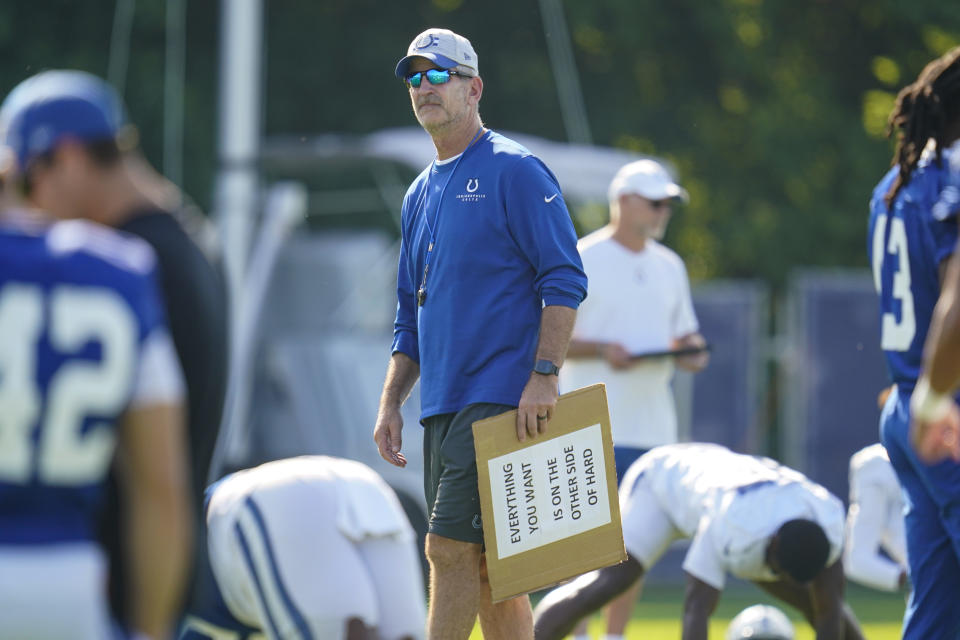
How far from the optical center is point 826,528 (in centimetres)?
611

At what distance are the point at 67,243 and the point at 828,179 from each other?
19.3 metres

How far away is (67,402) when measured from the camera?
2.98 m

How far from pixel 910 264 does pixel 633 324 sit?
3250 millimetres

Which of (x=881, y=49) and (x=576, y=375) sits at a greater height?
(x=881, y=49)

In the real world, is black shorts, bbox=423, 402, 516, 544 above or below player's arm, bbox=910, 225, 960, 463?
below

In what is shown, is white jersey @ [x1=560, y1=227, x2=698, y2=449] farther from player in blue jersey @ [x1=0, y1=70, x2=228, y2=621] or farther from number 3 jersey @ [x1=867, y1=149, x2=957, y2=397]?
player in blue jersey @ [x1=0, y1=70, x2=228, y2=621]

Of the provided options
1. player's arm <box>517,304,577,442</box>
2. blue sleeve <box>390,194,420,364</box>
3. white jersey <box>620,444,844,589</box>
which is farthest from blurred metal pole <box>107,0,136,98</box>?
player's arm <box>517,304,577,442</box>

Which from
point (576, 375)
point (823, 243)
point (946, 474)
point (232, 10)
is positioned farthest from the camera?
point (823, 243)

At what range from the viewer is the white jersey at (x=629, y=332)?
7.95 meters

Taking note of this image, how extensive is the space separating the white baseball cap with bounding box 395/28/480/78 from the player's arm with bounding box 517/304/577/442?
90cm

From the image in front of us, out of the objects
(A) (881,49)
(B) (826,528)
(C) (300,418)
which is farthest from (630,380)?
(A) (881,49)

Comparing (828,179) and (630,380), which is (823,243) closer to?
(828,179)

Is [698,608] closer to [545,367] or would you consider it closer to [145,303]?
[545,367]

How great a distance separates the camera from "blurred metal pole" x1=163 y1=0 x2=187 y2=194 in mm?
19609
